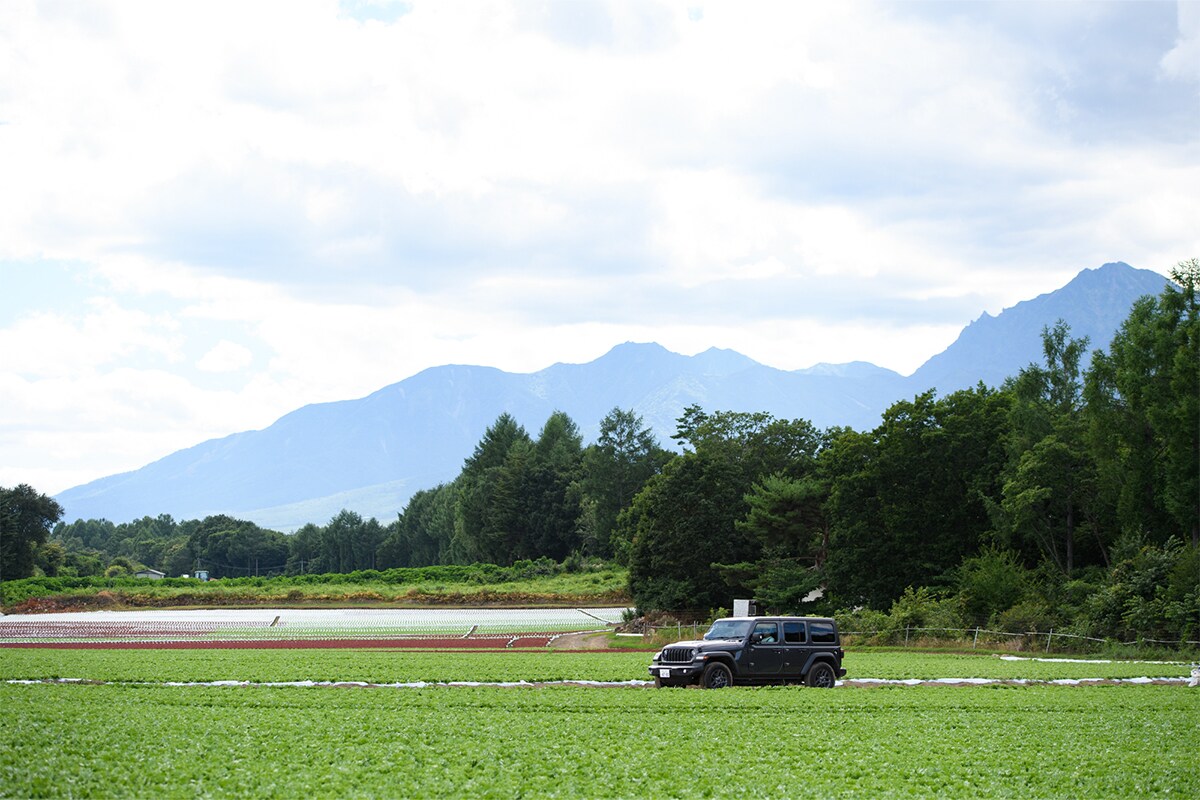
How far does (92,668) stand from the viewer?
34.2 metres

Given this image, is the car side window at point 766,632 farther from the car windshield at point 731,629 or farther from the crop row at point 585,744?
the crop row at point 585,744

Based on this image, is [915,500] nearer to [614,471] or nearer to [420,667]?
[420,667]

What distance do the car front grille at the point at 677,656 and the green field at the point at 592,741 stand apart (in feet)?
5.23

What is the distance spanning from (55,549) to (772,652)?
119803 mm

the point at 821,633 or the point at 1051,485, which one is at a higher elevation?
the point at 1051,485

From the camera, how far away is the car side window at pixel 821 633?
29625mm

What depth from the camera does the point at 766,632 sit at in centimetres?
2914

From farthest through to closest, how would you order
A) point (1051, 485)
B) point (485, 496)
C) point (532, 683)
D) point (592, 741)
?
point (485, 496), point (1051, 485), point (532, 683), point (592, 741)

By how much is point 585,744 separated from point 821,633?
12.7 metres

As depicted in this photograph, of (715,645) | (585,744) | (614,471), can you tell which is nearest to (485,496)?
(614,471)

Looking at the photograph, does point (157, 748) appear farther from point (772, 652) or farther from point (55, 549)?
point (55, 549)

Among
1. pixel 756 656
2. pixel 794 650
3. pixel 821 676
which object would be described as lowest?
pixel 821 676

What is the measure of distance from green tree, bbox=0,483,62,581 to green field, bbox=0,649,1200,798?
329ft

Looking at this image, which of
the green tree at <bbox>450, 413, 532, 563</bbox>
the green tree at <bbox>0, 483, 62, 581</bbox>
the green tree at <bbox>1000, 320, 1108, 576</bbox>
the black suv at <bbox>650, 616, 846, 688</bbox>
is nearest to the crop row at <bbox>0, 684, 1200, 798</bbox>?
the black suv at <bbox>650, 616, 846, 688</bbox>
